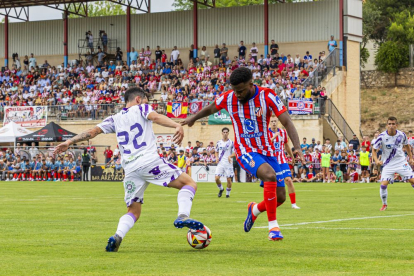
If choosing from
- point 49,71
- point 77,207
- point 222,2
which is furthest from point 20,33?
point 77,207

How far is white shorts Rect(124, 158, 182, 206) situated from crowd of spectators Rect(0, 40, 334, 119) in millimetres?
30969

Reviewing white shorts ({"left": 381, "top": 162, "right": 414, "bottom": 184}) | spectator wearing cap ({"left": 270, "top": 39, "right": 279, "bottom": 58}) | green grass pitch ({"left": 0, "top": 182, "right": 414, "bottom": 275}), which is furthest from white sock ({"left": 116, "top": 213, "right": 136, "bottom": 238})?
spectator wearing cap ({"left": 270, "top": 39, "right": 279, "bottom": 58})

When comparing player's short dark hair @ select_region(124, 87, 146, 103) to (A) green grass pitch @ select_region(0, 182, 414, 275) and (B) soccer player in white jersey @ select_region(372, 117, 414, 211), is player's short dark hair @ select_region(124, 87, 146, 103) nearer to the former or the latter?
(A) green grass pitch @ select_region(0, 182, 414, 275)

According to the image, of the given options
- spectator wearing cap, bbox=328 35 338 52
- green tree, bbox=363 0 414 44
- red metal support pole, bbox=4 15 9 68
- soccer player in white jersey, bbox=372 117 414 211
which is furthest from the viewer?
green tree, bbox=363 0 414 44

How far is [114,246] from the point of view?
28.7 feet

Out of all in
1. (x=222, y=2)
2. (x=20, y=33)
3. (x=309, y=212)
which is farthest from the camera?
(x=222, y=2)

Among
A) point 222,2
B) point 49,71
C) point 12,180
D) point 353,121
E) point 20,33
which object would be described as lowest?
point 12,180

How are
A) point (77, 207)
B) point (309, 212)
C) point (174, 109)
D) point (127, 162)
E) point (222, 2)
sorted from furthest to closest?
point (222, 2), point (174, 109), point (77, 207), point (309, 212), point (127, 162)

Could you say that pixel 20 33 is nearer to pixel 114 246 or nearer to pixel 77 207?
pixel 77 207

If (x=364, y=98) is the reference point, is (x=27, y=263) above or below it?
below

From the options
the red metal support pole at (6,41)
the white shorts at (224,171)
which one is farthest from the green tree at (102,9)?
the white shorts at (224,171)

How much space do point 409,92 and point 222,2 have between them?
21.9 m

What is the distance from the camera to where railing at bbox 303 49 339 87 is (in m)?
42.0

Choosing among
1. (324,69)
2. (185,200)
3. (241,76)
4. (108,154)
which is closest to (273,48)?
(324,69)
